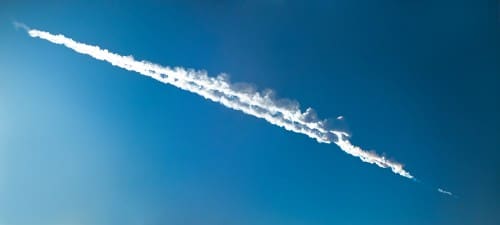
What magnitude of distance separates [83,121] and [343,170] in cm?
169

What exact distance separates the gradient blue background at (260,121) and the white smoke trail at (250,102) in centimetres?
5

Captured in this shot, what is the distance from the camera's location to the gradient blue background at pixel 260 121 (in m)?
2.67

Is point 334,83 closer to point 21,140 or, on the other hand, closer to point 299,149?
point 299,149

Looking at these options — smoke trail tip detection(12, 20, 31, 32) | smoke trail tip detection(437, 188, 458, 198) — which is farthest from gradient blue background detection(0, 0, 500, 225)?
smoke trail tip detection(12, 20, 31, 32)

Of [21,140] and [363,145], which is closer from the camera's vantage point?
[363,145]

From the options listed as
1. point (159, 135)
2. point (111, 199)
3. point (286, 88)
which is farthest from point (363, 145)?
point (111, 199)

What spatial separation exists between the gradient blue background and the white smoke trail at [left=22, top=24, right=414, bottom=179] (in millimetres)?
47

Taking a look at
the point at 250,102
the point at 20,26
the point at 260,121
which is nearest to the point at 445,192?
the point at 260,121

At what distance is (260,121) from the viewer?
2.77 metres

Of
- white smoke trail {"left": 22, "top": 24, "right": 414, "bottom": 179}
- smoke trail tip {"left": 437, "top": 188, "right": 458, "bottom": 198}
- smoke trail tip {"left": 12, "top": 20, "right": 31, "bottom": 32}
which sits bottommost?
smoke trail tip {"left": 437, "top": 188, "right": 458, "bottom": 198}

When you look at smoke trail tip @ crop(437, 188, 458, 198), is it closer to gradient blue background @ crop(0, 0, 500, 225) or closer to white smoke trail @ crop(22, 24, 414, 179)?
gradient blue background @ crop(0, 0, 500, 225)

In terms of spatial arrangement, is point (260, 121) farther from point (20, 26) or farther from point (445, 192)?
point (20, 26)

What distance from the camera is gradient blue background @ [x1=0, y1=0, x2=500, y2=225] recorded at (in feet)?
8.77

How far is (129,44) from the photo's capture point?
9.45 ft
